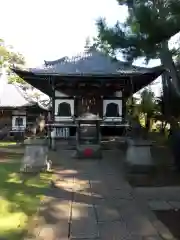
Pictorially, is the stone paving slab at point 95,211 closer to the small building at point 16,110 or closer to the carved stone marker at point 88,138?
the carved stone marker at point 88,138

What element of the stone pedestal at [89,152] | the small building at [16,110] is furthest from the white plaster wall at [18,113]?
the stone pedestal at [89,152]

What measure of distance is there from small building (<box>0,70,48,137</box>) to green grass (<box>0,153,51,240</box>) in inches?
704

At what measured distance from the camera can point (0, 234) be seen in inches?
167

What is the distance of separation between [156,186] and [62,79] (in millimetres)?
10165

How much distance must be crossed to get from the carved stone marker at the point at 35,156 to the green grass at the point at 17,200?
0.39 m

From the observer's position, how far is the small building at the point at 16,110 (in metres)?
26.3

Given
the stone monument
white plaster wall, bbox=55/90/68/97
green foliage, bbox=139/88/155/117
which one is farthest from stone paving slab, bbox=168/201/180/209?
green foliage, bbox=139/88/155/117

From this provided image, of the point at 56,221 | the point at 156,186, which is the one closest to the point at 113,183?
the point at 156,186

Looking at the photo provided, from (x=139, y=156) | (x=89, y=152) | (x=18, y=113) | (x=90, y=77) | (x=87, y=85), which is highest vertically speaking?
(x=90, y=77)

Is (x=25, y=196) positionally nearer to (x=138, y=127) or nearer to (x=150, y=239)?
(x=150, y=239)

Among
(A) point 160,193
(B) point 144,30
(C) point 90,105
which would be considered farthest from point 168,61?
(C) point 90,105

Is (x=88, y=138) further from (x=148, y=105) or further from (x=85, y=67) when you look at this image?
(x=148, y=105)

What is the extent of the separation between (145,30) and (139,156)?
427 cm

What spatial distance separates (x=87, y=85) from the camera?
17.5m
